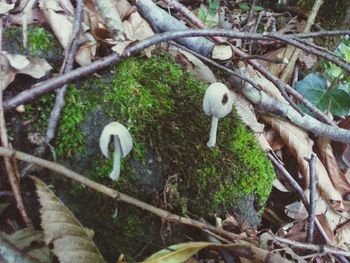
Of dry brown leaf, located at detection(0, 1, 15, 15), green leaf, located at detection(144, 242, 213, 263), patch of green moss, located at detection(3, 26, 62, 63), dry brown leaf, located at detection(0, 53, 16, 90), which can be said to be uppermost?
dry brown leaf, located at detection(0, 1, 15, 15)

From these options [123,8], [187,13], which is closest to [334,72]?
[187,13]

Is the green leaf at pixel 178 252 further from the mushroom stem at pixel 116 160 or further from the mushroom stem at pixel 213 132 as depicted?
the mushroom stem at pixel 213 132

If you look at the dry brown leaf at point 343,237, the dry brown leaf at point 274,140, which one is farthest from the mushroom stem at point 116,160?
the dry brown leaf at point 343,237

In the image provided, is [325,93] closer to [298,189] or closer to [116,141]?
[298,189]

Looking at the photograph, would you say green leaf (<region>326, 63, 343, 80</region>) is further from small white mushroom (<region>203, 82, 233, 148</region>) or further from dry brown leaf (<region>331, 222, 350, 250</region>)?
small white mushroom (<region>203, 82, 233, 148</region>)

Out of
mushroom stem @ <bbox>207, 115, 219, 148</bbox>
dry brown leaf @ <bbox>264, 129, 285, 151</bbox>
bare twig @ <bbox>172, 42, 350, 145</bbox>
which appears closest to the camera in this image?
mushroom stem @ <bbox>207, 115, 219, 148</bbox>

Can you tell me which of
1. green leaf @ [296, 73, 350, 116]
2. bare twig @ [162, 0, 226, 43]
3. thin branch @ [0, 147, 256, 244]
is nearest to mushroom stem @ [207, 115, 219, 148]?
thin branch @ [0, 147, 256, 244]
